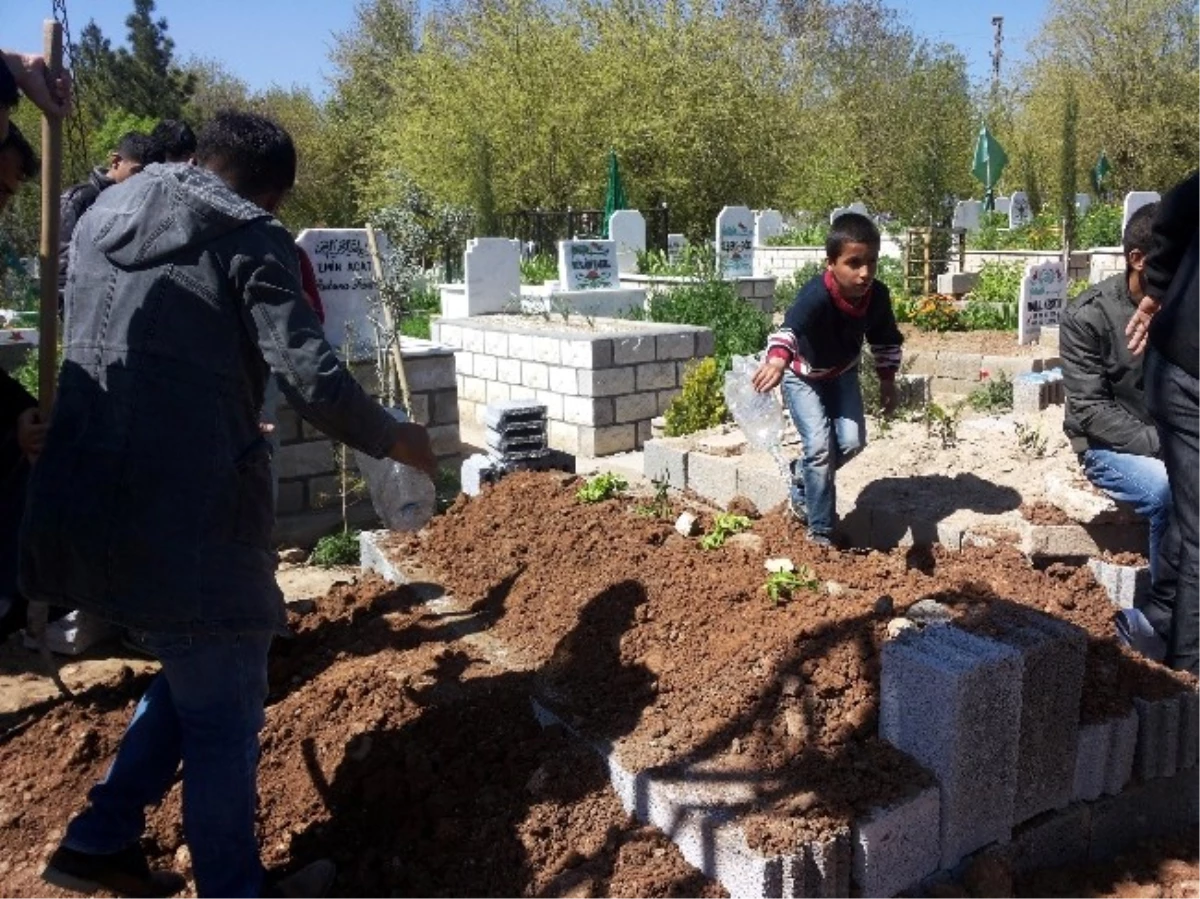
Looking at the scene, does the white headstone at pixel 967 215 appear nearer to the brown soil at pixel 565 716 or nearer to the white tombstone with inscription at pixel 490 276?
the white tombstone with inscription at pixel 490 276

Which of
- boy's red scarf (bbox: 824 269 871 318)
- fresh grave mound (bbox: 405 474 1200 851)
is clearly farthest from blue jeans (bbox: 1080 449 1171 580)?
boy's red scarf (bbox: 824 269 871 318)

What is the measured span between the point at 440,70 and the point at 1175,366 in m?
23.3

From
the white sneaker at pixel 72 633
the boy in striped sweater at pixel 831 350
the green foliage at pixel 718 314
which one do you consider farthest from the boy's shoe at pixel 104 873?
the green foliage at pixel 718 314

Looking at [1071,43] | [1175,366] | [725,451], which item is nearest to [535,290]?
[725,451]

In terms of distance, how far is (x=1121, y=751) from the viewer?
9.83 feet

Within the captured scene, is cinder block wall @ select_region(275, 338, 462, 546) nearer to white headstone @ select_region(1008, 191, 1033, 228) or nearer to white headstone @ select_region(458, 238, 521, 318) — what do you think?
white headstone @ select_region(458, 238, 521, 318)

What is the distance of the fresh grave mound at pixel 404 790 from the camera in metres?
2.60

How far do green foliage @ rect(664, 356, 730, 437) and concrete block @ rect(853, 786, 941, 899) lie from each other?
4794 millimetres

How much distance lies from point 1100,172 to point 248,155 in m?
31.4

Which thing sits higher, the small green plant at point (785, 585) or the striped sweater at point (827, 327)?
the striped sweater at point (827, 327)

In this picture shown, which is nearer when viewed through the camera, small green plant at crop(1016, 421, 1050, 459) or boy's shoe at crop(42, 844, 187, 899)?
boy's shoe at crop(42, 844, 187, 899)

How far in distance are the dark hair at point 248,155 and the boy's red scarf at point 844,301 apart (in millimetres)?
2739

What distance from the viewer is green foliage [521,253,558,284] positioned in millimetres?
15188

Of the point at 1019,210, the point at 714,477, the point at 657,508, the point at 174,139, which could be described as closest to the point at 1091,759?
the point at 657,508
